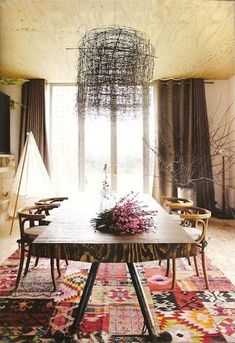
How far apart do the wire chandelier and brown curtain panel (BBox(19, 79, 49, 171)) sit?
290 cm

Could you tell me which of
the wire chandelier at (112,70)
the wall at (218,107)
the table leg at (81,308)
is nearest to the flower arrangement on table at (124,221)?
the table leg at (81,308)

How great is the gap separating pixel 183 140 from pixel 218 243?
2.07 meters

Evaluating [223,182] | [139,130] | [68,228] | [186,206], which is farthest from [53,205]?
[223,182]

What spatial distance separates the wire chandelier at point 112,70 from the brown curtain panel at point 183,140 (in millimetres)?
2834

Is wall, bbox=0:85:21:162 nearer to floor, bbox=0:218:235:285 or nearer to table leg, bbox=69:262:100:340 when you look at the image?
floor, bbox=0:218:235:285

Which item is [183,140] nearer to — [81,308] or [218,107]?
[218,107]

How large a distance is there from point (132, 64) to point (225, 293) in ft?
6.50

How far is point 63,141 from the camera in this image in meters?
5.73

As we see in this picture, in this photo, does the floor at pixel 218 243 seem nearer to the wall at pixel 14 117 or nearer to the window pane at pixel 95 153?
the wall at pixel 14 117

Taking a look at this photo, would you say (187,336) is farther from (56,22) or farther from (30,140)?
(30,140)

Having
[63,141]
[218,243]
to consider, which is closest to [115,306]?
[218,243]

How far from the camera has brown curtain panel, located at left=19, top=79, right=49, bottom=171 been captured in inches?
214

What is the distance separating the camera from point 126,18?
10.9 ft

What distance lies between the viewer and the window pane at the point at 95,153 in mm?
5691
